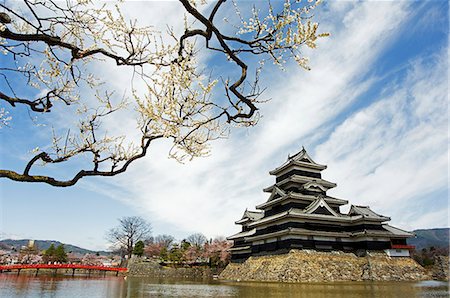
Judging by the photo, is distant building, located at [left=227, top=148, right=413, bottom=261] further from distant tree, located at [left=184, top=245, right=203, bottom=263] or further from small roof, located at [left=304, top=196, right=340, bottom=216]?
distant tree, located at [left=184, top=245, right=203, bottom=263]

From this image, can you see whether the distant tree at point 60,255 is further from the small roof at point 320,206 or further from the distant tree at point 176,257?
the small roof at point 320,206

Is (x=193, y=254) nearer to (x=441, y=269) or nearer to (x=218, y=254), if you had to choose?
(x=218, y=254)

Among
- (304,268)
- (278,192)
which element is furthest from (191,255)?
(304,268)

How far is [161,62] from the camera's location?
448 centimetres

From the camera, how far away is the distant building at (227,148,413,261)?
72.3 feet

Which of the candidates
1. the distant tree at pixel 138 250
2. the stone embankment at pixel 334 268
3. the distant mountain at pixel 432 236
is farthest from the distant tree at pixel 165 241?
the distant mountain at pixel 432 236

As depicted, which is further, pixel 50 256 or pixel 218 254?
A: pixel 50 256

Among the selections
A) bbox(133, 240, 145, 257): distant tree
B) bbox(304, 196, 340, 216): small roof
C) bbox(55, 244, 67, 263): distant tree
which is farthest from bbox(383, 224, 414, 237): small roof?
bbox(55, 244, 67, 263): distant tree

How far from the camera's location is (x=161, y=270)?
39.7m

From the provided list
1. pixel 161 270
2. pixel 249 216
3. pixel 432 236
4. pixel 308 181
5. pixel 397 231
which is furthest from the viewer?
pixel 432 236

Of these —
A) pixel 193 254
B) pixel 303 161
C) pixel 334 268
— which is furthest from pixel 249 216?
pixel 193 254

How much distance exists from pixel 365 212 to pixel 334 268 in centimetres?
625

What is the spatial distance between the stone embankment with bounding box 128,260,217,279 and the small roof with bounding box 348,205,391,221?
70.7 ft

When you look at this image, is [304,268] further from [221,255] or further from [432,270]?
[221,255]
